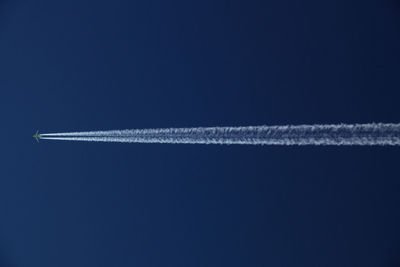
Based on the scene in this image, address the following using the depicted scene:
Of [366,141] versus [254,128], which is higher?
[254,128]

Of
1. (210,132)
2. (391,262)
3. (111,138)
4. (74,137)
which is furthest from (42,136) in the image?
(391,262)

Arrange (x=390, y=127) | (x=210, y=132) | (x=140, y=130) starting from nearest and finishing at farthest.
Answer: (x=390, y=127), (x=210, y=132), (x=140, y=130)

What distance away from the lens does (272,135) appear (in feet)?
42.8

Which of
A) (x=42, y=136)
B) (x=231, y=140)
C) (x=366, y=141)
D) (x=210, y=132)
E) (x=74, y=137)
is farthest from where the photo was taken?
(x=42, y=136)

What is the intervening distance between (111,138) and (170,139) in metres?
4.07

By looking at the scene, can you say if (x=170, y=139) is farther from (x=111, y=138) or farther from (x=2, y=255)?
(x=2, y=255)

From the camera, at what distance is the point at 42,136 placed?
818 inches

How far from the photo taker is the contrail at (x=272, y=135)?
1149 centimetres

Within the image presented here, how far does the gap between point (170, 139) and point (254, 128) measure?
403 cm

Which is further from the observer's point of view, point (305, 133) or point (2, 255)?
point (2, 255)

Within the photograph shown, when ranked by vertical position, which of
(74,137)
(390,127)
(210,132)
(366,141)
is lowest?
(366,141)

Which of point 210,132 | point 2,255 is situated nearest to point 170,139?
point 210,132

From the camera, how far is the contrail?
11.5 meters

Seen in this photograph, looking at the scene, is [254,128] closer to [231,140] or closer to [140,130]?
[231,140]
